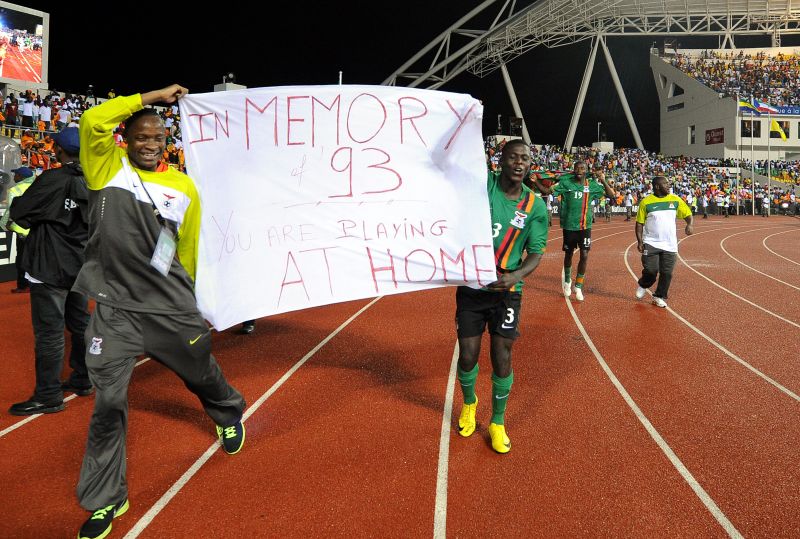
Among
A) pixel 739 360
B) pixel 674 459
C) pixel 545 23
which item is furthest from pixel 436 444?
pixel 545 23

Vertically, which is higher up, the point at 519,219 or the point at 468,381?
the point at 519,219

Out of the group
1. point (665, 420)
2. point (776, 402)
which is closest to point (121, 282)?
point (665, 420)

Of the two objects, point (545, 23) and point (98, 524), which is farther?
point (545, 23)

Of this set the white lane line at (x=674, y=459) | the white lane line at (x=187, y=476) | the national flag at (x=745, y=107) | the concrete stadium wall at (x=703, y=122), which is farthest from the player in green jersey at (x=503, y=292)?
the national flag at (x=745, y=107)

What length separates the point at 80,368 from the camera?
4.37 m

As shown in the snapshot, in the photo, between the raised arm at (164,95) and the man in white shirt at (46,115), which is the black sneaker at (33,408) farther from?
the man in white shirt at (46,115)

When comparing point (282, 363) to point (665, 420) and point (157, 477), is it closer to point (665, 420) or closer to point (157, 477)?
point (157, 477)

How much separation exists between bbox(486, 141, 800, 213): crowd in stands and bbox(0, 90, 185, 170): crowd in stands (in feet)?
66.0

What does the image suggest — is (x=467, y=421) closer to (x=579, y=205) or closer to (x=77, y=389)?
(x=77, y=389)

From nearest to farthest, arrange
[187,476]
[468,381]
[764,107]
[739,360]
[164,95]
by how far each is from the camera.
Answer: [164,95], [187,476], [468,381], [739,360], [764,107]

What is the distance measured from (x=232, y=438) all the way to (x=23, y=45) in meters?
28.3

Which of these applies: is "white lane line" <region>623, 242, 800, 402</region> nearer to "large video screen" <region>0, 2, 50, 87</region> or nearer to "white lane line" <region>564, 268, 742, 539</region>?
"white lane line" <region>564, 268, 742, 539</region>

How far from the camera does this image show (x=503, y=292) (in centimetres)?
343

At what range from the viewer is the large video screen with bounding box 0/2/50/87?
76.0 feet
